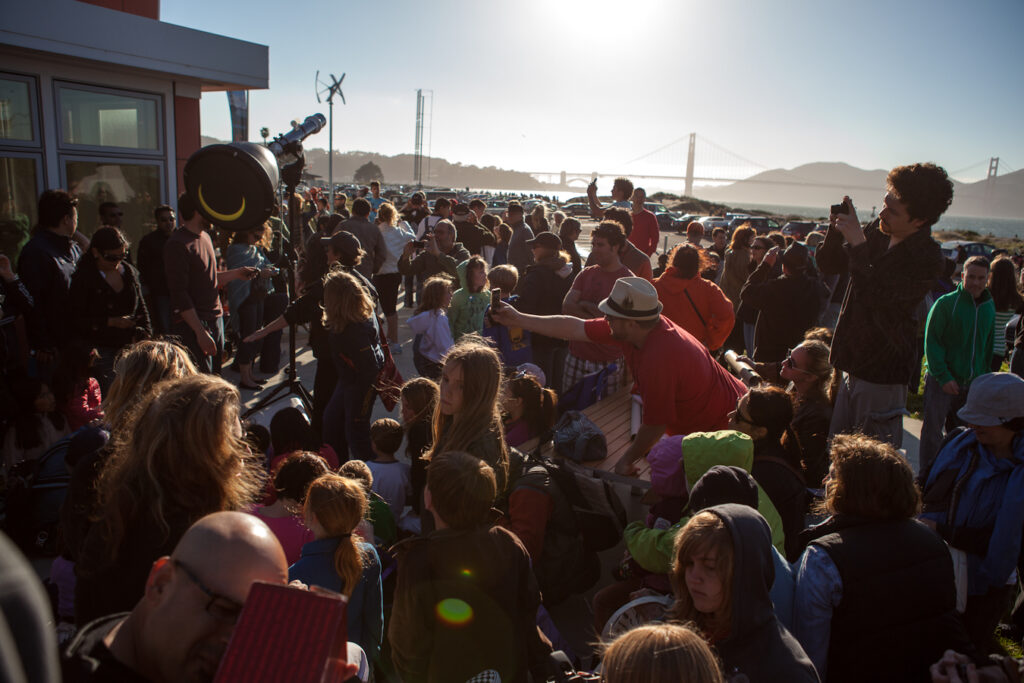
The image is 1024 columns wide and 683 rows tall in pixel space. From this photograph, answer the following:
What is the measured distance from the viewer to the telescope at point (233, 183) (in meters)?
4.07

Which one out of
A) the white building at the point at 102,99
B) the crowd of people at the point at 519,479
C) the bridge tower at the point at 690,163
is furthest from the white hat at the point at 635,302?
the bridge tower at the point at 690,163

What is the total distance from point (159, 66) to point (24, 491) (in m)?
6.03

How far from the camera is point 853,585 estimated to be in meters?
1.93

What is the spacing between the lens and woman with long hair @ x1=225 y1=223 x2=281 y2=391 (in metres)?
6.38

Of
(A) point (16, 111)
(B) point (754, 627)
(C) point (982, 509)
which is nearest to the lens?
(B) point (754, 627)

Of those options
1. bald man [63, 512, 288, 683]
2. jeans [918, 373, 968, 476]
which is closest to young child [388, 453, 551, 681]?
bald man [63, 512, 288, 683]

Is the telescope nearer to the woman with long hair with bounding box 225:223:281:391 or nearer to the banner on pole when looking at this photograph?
the woman with long hair with bounding box 225:223:281:391

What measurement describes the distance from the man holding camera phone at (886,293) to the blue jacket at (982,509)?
1.40 feet

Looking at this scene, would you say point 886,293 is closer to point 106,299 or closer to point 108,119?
point 106,299

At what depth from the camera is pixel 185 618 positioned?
3.15 ft

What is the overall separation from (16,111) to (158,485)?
708cm

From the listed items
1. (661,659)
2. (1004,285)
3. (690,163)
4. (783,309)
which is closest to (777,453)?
(661,659)

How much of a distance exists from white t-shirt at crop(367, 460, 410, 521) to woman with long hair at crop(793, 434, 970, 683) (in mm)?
1992

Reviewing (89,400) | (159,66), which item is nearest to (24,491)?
(89,400)
